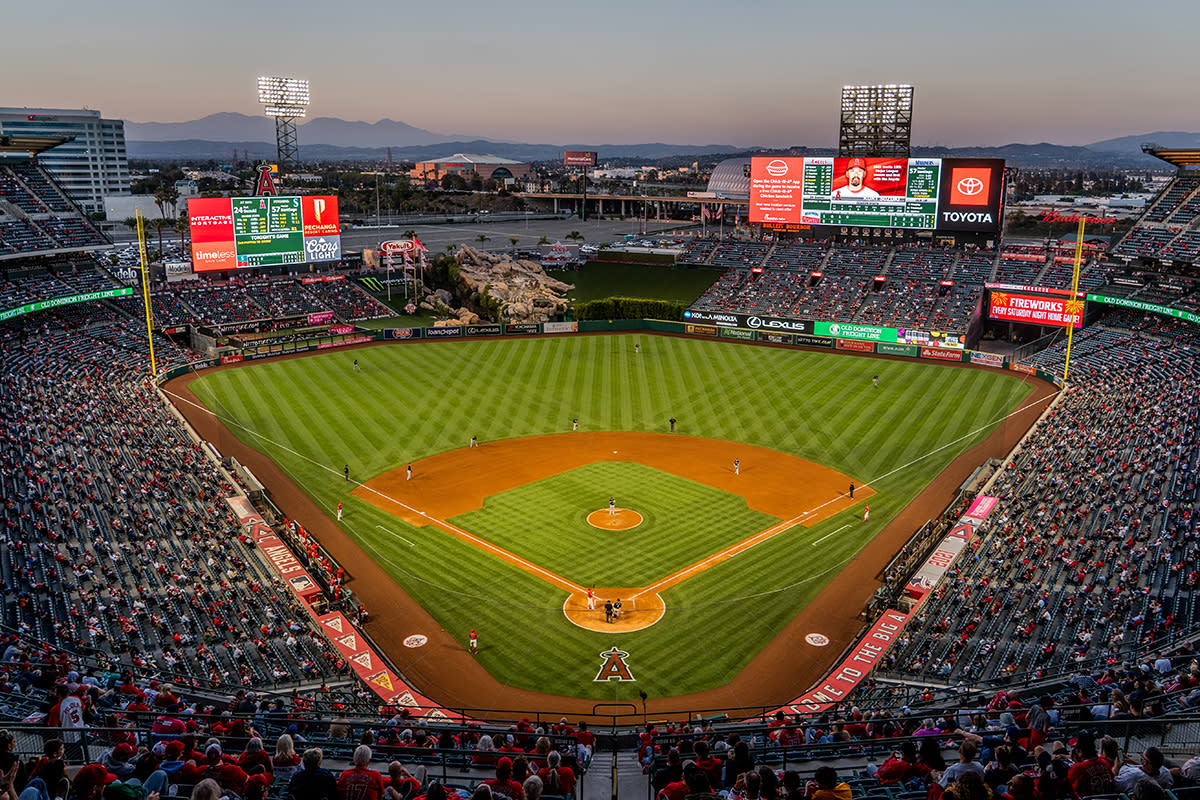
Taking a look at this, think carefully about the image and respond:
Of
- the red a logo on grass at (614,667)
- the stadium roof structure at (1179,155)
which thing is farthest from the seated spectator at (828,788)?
the stadium roof structure at (1179,155)

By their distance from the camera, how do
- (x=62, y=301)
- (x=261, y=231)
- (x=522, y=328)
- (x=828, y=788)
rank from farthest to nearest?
(x=522, y=328) → (x=261, y=231) → (x=62, y=301) → (x=828, y=788)

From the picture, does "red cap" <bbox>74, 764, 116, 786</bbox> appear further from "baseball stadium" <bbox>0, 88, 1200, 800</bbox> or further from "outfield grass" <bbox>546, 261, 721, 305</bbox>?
"outfield grass" <bbox>546, 261, 721, 305</bbox>

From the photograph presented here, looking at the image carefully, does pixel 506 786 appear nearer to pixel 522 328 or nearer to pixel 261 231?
pixel 522 328

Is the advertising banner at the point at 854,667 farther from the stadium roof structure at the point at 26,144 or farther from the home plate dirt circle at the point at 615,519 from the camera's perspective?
the stadium roof structure at the point at 26,144

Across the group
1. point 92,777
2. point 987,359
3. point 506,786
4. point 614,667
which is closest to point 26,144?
point 614,667

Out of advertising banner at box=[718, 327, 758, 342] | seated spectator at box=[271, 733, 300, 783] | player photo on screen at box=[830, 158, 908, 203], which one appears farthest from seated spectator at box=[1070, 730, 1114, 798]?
player photo on screen at box=[830, 158, 908, 203]

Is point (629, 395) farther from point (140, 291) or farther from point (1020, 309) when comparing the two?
point (140, 291)
